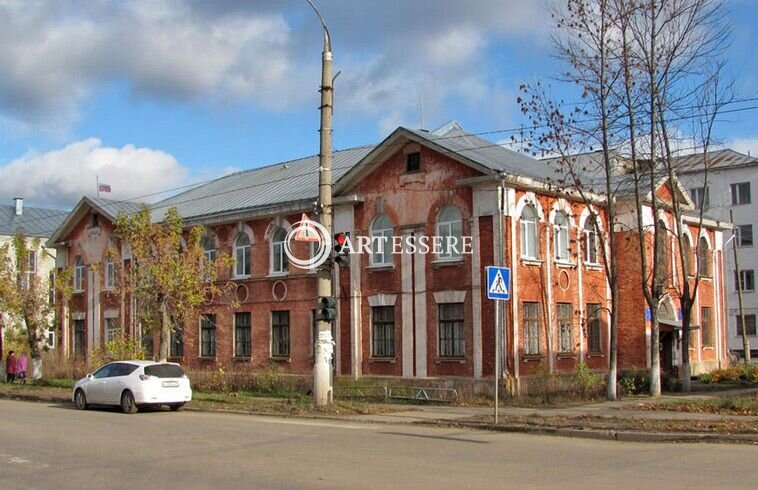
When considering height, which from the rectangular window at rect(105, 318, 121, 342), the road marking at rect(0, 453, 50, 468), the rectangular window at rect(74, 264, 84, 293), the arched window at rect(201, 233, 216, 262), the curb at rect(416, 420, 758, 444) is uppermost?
the arched window at rect(201, 233, 216, 262)

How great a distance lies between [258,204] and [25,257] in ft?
34.0

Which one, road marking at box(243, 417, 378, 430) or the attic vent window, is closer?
road marking at box(243, 417, 378, 430)

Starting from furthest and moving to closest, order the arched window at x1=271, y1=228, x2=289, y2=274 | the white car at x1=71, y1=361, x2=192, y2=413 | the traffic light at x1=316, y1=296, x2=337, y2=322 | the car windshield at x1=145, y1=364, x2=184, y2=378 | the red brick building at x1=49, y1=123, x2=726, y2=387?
the arched window at x1=271, y1=228, x2=289, y2=274 < the red brick building at x1=49, y1=123, x2=726, y2=387 < the car windshield at x1=145, y1=364, x2=184, y2=378 < the white car at x1=71, y1=361, x2=192, y2=413 < the traffic light at x1=316, y1=296, x2=337, y2=322

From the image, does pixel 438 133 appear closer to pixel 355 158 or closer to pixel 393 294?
pixel 355 158

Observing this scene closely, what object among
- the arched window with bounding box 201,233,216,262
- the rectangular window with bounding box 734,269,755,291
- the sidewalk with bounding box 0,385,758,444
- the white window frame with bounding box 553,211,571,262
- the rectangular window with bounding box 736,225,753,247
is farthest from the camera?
the rectangular window with bounding box 736,225,753,247

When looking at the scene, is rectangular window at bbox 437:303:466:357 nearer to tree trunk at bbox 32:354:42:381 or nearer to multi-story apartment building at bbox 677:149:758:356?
tree trunk at bbox 32:354:42:381

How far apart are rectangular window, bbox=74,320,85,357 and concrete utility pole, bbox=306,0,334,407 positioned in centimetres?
2456

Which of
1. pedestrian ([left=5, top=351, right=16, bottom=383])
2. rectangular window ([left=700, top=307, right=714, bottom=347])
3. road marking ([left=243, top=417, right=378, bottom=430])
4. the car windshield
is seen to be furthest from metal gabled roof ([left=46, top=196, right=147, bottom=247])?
rectangular window ([left=700, top=307, right=714, bottom=347])

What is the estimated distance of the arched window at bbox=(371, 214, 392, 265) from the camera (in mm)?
30769

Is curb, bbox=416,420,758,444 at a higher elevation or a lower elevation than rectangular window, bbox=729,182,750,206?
lower

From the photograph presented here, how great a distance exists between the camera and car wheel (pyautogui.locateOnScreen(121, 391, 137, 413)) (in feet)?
74.5

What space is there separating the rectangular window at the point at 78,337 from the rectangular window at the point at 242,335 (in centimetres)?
1122

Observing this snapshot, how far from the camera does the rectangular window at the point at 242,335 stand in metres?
35.6

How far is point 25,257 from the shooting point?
36969 millimetres
